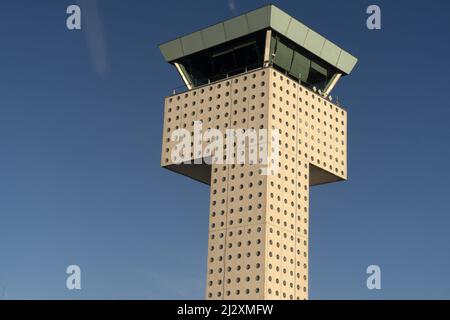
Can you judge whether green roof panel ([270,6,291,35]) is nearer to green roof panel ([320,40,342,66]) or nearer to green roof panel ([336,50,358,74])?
green roof panel ([320,40,342,66])

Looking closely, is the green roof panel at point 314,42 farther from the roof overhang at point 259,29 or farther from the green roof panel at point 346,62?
the green roof panel at point 346,62

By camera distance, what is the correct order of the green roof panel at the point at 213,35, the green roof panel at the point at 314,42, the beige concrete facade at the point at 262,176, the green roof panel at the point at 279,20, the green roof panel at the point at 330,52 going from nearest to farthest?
the beige concrete facade at the point at 262,176 < the green roof panel at the point at 279,20 < the green roof panel at the point at 213,35 < the green roof panel at the point at 314,42 < the green roof panel at the point at 330,52

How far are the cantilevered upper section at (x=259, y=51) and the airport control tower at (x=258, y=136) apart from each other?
2.8 inches

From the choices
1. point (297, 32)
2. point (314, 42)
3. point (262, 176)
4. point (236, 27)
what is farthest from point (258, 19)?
point (262, 176)

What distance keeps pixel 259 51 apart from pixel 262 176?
950 centimetres

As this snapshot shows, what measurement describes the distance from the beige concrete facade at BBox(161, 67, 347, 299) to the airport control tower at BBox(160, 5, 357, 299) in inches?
2.7

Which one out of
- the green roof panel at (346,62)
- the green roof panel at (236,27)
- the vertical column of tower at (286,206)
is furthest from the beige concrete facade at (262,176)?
the green roof panel at (346,62)

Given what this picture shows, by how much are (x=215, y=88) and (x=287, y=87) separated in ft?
15.8

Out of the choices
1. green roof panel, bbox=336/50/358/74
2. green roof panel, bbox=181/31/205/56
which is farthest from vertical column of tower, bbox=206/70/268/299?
green roof panel, bbox=336/50/358/74

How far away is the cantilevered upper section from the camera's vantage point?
52.7 m

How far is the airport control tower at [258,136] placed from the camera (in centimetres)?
4791

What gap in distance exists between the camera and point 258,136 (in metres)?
49.7
